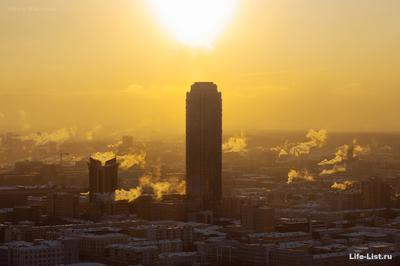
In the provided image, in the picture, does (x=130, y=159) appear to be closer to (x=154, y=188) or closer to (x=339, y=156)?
(x=154, y=188)

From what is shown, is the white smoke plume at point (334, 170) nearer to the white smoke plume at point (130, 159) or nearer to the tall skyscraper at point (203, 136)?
the white smoke plume at point (130, 159)

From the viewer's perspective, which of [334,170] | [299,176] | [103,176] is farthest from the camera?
[334,170]

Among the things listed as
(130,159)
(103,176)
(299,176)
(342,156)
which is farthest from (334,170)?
(103,176)

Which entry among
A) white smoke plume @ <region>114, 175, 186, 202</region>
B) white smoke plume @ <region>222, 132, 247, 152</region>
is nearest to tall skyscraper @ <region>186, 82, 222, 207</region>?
white smoke plume @ <region>114, 175, 186, 202</region>

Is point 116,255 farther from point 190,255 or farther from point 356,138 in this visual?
point 356,138

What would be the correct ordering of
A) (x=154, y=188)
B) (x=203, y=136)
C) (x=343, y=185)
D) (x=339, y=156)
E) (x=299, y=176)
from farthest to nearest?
(x=339, y=156), (x=299, y=176), (x=343, y=185), (x=154, y=188), (x=203, y=136)

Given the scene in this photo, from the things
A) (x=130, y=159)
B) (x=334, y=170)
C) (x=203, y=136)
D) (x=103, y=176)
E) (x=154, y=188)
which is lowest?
(x=154, y=188)

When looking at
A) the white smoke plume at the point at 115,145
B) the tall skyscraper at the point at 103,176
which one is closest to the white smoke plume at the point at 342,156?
the white smoke plume at the point at 115,145
